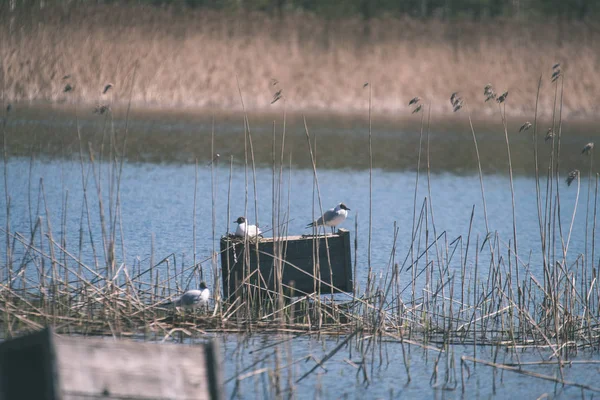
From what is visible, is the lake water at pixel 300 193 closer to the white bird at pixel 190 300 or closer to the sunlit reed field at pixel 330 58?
the white bird at pixel 190 300

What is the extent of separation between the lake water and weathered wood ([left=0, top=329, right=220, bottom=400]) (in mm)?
1965

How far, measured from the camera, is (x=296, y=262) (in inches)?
355

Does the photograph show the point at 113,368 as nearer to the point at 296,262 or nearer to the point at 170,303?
the point at 170,303

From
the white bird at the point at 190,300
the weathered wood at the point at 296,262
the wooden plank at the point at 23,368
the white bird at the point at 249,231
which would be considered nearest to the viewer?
the wooden plank at the point at 23,368

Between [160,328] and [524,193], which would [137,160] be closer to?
[524,193]

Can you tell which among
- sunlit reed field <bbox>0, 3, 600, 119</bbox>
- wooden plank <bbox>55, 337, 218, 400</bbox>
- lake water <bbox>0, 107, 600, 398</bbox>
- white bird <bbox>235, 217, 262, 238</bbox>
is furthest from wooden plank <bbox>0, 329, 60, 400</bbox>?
sunlit reed field <bbox>0, 3, 600, 119</bbox>

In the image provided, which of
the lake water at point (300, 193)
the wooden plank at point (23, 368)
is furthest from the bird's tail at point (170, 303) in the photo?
the wooden plank at point (23, 368)

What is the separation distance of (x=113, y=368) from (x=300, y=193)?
15702 mm

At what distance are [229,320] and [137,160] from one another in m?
15.0

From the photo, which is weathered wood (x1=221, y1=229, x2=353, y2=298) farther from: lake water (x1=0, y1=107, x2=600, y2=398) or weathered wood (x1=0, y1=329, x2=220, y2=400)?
weathered wood (x1=0, y1=329, x2=220, y2=400)

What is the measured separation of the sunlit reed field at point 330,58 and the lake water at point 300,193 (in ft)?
4.36

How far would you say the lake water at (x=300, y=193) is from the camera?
7613 millimetres

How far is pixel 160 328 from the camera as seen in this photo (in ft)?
25.3

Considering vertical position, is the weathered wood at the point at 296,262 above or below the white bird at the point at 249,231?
below
